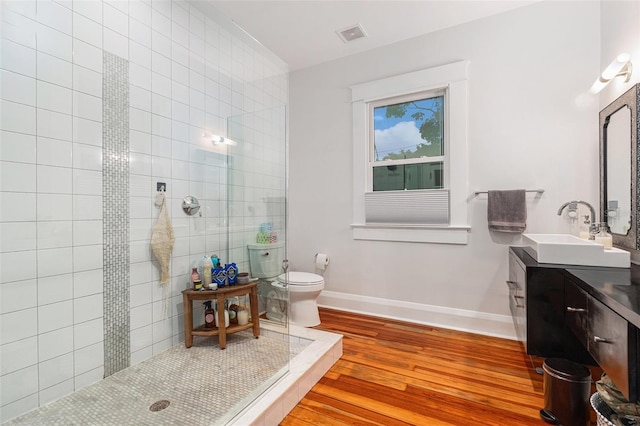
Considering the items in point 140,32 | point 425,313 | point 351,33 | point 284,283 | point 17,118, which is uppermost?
point 351,33

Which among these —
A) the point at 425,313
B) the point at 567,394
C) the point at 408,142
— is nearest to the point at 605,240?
the point at 567,394

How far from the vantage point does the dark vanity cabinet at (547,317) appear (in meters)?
1.44

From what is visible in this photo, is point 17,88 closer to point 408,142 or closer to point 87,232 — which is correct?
point 87,232

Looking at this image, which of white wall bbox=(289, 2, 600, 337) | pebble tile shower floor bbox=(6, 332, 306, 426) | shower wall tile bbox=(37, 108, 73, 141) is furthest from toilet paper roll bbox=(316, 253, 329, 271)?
shower wall tile bbox=(37, 108, 73, 141)

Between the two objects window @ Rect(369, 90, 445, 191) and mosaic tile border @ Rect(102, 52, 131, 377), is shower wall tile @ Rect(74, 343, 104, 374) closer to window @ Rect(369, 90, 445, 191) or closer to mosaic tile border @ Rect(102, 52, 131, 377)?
mosaic tile border @ Rect(102, 52, 131, 377)

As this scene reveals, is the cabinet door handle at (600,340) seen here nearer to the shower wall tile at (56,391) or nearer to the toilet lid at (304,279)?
the toilet lid at (304,279)

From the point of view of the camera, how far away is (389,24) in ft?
7.94

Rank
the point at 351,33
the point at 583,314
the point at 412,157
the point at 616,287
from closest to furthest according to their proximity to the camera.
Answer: the point at 616,287, the point at 583,314, the point at 351,33, the point at 412,157

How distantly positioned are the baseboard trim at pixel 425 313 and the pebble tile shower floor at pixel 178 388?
986mm

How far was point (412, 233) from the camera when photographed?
2.62 meters

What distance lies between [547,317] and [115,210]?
7.84ft

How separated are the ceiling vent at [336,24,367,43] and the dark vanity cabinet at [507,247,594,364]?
219 cm

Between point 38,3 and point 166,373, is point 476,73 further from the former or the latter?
point 166,373

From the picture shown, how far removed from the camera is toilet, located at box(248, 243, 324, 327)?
2305 mm
